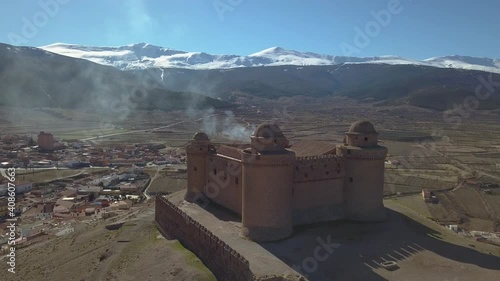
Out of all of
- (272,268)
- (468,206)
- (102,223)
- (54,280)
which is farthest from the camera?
(468,206)

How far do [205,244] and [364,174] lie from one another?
993 cm

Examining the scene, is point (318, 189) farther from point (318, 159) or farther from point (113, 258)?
point (113, 258)

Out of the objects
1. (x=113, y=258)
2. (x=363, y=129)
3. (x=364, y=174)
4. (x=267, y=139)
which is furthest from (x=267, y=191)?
(x=113, y=258)

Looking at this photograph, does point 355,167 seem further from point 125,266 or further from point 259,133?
point 125,266

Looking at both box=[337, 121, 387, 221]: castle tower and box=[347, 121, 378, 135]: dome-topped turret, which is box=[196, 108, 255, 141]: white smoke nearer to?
box=[347, 121, 378, 135]: dome-topped turret

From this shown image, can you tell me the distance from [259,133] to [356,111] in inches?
6111

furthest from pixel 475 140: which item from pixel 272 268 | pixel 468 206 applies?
pixel 272 268

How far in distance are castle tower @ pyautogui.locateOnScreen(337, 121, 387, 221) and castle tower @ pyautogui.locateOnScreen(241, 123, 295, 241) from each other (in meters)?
4.58

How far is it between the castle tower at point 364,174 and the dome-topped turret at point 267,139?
4.87 meters

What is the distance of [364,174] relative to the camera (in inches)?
1025

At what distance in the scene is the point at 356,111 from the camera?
173500mm

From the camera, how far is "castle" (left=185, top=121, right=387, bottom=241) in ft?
75.8

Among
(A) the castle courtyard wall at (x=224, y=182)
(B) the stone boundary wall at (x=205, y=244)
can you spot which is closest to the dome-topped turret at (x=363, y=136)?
(A) the castle courtyard wall at (x=224, y=182)

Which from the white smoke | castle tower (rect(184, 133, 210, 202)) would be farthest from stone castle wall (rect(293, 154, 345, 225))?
the white smoke
